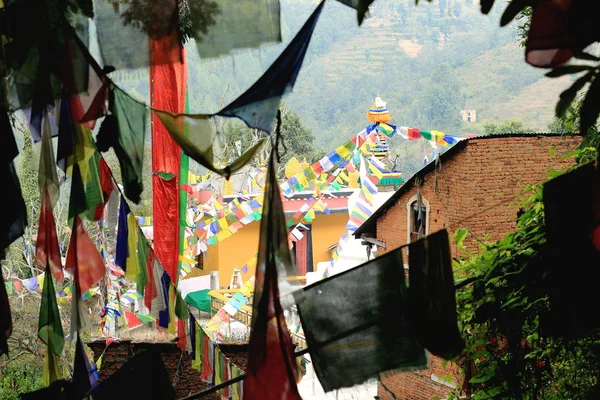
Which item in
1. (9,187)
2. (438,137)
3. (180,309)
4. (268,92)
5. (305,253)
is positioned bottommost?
(305,253)

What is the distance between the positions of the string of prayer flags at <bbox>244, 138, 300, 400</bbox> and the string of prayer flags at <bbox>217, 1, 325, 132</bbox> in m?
0.25

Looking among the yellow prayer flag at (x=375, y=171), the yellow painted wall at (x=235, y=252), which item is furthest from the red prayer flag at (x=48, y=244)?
the yellow painted wall at (x=235, y=252)

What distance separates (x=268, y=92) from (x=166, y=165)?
4451 millimetres

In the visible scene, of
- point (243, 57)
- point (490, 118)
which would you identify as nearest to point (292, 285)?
point (243, 57)

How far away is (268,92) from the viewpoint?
104 inches

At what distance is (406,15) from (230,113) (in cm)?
5733

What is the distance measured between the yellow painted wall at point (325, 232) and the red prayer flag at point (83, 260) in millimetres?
17449

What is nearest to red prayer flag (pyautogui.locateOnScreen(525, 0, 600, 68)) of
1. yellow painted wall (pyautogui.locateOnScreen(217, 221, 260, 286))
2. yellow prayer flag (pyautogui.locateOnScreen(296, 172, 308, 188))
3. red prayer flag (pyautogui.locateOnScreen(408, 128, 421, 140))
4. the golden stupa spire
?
red prayer flag (pyautogui.locateOnScreen(408, 128, 421, 140))

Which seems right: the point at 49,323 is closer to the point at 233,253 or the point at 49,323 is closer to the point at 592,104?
the point at 592,104

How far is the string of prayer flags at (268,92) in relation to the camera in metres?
2.64

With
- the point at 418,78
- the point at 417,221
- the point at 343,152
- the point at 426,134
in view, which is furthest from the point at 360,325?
the point at 418,78

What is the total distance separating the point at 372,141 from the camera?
45.3ft

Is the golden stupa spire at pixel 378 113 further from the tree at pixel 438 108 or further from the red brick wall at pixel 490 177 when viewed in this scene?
the tree at pixel 438 108

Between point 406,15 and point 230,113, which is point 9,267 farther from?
point 406,15
